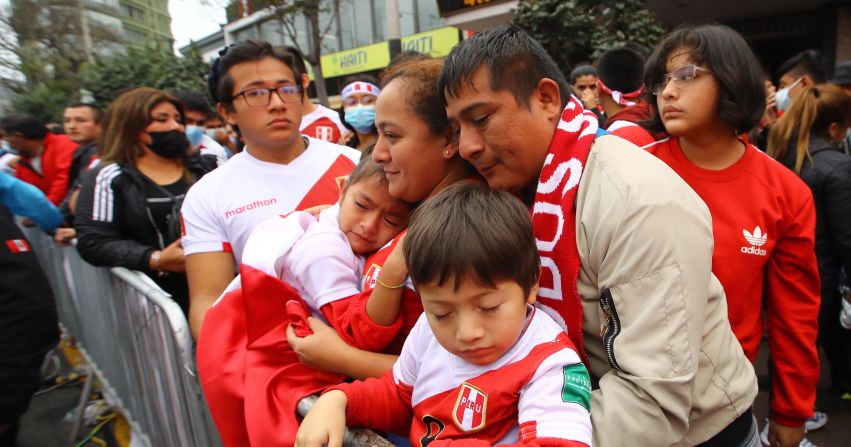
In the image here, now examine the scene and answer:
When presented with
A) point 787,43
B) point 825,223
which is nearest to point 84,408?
point 825,223

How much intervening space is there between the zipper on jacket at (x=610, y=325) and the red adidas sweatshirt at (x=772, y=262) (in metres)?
0.96

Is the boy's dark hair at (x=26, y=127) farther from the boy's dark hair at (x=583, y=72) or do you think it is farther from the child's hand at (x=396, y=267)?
the child's hand at (x=396, y=267)

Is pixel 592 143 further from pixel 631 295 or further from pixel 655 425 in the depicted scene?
pixel 655 425

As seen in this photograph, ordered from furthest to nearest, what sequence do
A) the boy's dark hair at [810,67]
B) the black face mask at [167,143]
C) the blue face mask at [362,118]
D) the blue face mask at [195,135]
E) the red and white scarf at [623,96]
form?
the blue face mask at [195,135]
the blue face mask at [362,118]
the boy's dark hair at [810,67]
the red and white scarf at [623,96]
the black face mask at [167,143]

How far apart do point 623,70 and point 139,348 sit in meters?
3.96

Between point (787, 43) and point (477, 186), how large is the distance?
45.6ft

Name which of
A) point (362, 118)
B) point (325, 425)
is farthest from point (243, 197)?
point (362, 118)

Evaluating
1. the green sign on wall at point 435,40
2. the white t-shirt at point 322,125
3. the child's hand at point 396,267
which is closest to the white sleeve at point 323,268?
A: the child's hand at point 396,267

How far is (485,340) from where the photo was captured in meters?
1.22

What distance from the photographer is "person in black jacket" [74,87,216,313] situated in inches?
125

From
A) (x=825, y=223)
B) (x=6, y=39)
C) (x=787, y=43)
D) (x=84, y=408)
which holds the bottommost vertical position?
(x=84, y=408)

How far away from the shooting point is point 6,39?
91.1ft

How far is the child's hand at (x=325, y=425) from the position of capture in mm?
1261

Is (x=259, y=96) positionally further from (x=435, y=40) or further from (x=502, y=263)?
(x=435, y=40)
